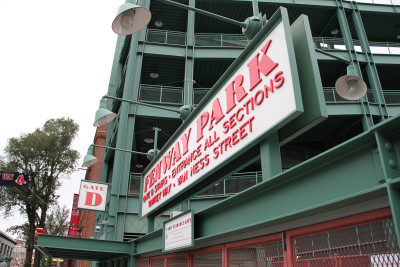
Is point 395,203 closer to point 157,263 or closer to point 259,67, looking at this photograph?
point 259,67

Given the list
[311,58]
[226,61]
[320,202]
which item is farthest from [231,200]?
[226,61]

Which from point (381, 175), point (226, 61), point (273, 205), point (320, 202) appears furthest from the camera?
point (226, 61)

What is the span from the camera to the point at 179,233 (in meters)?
6.32

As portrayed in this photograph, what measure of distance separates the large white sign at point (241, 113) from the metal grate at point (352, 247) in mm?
1444

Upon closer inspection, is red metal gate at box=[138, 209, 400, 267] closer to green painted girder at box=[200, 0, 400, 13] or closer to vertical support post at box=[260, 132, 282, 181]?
vertical support post at box=[260, 132, 282, 181]

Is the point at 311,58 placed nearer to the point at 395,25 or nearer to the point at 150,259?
the point at 150,259

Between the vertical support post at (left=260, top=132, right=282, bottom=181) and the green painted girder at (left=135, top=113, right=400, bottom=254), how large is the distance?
0.42 m

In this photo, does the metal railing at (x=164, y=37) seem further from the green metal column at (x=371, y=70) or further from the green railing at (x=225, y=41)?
the green metal column at (x=371, y=70)

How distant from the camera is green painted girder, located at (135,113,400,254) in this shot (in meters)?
2.64

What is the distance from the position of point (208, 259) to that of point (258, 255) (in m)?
1.75

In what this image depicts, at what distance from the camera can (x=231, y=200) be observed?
484 centimetres

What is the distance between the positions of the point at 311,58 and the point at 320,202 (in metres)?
1.97

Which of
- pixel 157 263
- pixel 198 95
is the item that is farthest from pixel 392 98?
pixel 157 263

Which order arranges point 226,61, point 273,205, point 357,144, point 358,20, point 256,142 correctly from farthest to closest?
point 358,20
point 226,61
point 256,142
point 273,205
point 357,144
